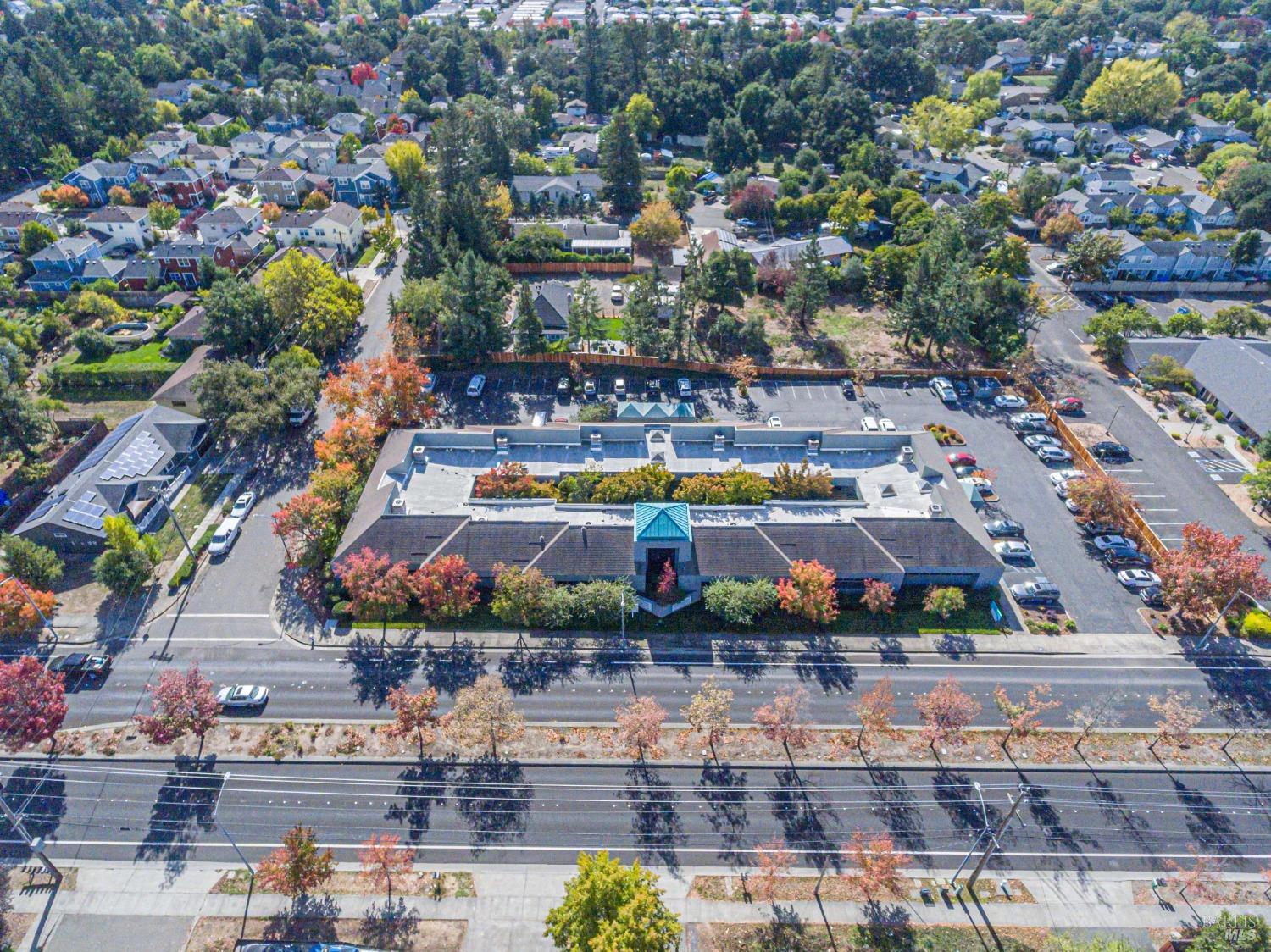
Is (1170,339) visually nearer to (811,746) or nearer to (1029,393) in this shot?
(1029,393)

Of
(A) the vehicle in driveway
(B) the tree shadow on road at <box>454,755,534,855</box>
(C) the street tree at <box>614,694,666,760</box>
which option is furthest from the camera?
(A) the vehicle in driveway

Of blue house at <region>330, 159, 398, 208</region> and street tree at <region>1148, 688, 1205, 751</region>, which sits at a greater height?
blue house at <region>330, 159, 398, 208</region>

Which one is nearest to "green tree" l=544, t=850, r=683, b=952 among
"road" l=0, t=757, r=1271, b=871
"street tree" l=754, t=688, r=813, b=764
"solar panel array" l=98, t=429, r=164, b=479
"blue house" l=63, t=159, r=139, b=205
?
"road" l=0, t=757, r=1271, b=871

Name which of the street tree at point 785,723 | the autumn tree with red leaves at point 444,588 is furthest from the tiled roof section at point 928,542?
the autumn tree with red leaves at point 444,588

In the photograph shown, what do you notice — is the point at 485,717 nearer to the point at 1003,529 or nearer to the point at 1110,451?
the point at 1003,529

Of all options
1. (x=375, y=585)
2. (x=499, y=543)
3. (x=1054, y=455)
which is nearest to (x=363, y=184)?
(x=499, y=543)

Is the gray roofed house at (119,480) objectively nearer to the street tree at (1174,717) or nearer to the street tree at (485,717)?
the street tree at (485,717)

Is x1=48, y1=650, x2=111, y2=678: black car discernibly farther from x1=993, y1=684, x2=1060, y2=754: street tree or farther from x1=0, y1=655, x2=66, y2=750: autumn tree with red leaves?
x1=993, y1=684, x2=1060, y2=754: street tree
